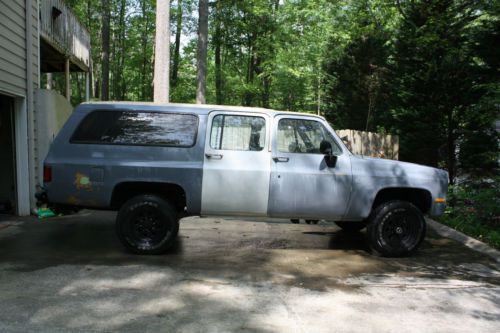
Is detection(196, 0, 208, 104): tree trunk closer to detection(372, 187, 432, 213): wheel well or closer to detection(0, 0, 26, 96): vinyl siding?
detection(0, 0, 26, 96): vinyl siding

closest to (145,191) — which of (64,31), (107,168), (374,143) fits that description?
(107,168)

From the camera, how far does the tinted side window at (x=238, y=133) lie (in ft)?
20.7

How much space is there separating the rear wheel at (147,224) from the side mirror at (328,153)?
2.18m

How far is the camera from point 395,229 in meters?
6.52

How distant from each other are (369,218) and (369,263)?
2.23 ft

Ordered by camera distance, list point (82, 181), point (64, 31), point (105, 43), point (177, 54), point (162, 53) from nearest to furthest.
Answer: point (82, 181), point (162, 53), point (64, 31), point (105, 43), point (177, 54)

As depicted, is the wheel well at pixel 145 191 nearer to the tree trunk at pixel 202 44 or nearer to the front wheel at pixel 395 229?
the front wheel at pixel 395 229

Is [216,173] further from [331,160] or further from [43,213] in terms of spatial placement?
[43,213]

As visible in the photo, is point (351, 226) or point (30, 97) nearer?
point (351, 226)

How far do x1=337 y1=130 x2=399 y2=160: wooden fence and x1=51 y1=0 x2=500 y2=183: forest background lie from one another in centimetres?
79

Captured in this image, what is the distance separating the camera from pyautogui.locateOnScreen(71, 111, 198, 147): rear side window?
6.23 meters

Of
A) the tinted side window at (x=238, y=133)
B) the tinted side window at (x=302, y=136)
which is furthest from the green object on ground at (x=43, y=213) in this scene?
the tinted side window at (x=302, y=136)

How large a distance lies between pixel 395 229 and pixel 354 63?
1373cm

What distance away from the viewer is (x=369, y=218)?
655cm
